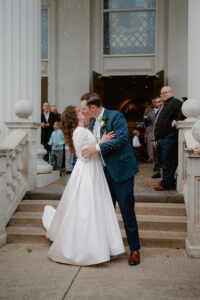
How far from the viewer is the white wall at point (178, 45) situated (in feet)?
37.3

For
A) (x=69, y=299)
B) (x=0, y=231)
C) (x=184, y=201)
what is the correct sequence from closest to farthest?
(x=69, y=299), (x=0, y=231), (x=184, y=201)

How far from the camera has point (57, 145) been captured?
8406 mm

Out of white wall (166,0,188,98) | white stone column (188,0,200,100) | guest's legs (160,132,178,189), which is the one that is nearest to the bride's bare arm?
guest's legs (160,132,178,189)

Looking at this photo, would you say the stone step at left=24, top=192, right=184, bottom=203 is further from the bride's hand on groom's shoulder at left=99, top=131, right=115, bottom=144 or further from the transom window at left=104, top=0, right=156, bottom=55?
the transom window at left=104, top=0, right=156, bottom=55

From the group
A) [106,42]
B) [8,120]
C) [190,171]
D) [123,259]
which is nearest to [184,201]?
[190,171]

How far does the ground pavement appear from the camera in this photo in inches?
128

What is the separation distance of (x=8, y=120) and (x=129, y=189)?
3.40 meters

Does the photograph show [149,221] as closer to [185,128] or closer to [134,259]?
[134,259]

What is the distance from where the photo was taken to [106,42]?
39.6 ft

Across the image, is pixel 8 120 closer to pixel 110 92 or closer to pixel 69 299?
pixel 69 299

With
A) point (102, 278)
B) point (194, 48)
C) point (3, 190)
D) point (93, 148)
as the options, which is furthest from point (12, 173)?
point (194, 48)

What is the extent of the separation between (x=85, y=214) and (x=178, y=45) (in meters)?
8.91

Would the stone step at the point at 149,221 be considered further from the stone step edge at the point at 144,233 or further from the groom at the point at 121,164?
the groom at the point at 121,164

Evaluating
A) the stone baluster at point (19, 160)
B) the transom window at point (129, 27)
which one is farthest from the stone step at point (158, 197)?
the transom window at point (129, 27)
